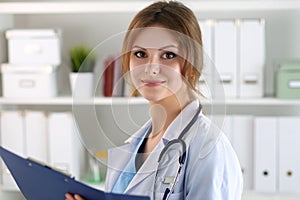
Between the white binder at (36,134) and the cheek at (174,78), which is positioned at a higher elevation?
the cheek at (174,78)

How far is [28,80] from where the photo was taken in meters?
2.51

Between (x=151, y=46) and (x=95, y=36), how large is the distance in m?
1.81

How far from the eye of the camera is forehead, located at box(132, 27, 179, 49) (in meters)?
0.89

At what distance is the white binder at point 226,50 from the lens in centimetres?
237

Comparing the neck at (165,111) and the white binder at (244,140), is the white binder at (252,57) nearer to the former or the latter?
the white binder at (244,140)

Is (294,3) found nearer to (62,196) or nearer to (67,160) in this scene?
(67,160)

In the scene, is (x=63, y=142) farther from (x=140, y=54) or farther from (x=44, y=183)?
(x=140, y=54)

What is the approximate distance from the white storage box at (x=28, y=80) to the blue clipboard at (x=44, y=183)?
1.36 meters

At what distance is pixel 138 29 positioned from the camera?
0.93m

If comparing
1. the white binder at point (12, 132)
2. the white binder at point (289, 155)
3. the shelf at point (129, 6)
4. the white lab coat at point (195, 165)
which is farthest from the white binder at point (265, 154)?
the white lab coat at point (195, 165)

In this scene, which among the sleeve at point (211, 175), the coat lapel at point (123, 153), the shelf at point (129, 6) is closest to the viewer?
the coat lapel at point (123, 153)

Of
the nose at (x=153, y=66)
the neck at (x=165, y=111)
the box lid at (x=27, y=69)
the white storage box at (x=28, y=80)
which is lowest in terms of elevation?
the white storage box at (x=28, y=80)

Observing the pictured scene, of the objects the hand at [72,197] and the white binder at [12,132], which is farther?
the white binder at [12,132]

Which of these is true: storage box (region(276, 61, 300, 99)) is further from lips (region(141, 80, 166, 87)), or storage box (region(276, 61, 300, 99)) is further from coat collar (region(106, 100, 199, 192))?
lips (region(141, 80, 166, 87))
